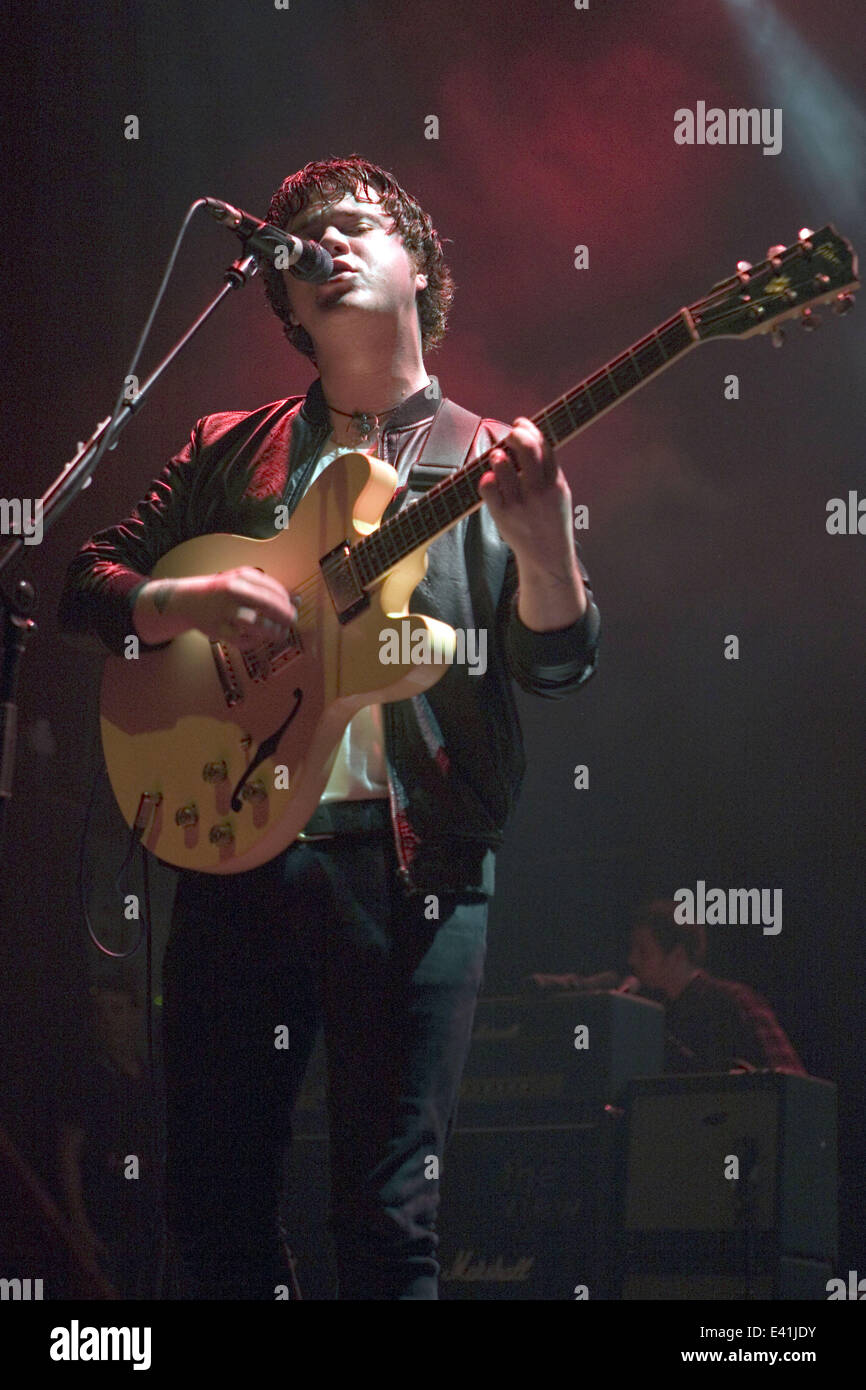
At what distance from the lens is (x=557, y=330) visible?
14.8 feet

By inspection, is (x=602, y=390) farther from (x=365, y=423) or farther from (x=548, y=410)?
(x=365, y=423)

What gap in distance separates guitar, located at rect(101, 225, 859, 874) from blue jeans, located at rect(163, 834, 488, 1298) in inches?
4.3

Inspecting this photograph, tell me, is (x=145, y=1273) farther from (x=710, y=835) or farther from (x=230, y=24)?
(x=230, y=24)

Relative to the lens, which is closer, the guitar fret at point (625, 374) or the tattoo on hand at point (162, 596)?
the guitar fret at point (625, 374)

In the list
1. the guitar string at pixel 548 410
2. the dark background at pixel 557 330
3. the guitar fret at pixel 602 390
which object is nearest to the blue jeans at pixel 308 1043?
the guitar string at pixel 548 410

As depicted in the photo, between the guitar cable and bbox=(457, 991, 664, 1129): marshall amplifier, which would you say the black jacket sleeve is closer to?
the guitar cable

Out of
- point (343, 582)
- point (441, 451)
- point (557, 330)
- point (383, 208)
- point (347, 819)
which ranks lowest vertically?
point (347, 819)

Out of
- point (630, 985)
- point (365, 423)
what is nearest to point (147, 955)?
point (365, 423)

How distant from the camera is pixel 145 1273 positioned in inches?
132

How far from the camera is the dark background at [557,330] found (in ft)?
13.3

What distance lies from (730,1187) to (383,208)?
2.50 metres

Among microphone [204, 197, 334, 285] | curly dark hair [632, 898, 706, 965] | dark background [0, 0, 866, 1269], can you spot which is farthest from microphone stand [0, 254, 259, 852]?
curly dark hair [632, 898, 706, 965]

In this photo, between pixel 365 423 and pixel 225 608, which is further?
pixel 365 423

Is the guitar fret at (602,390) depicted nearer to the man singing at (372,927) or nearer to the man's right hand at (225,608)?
the man singing at (372,927)
